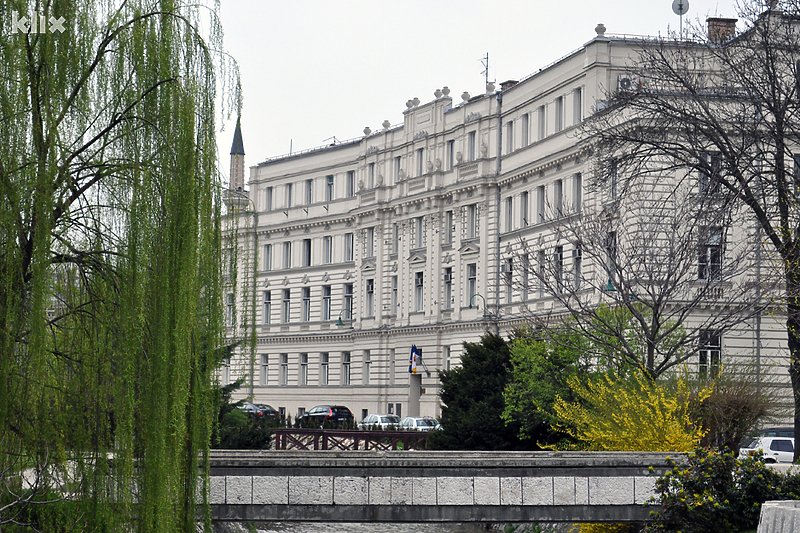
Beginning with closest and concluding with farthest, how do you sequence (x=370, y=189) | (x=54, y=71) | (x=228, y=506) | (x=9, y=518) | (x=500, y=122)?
(x=54, y=71)
(x=9, y=518)
(x=228, y=506)
(x=500, y=122)
(x=370, y=189)

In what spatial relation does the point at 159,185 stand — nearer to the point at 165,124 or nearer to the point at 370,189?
the point at 165,124

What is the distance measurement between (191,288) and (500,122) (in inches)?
1989

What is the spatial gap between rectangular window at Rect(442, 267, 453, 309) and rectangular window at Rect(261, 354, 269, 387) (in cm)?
2132

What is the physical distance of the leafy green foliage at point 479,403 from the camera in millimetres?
33844

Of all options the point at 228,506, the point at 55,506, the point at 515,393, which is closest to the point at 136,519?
the point at 55,506

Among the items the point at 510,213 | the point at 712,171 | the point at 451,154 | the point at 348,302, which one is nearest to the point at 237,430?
the point at 712,171

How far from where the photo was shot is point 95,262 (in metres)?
12.8

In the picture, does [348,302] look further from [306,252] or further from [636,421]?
[636,421]

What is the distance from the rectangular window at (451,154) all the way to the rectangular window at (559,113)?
36.4 feet

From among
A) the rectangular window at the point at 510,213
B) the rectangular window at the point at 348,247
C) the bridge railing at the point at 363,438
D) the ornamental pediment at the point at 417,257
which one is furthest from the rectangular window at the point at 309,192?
the bridge railing at the point at 363,438

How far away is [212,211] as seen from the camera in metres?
13.7

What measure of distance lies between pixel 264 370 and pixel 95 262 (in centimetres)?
7206

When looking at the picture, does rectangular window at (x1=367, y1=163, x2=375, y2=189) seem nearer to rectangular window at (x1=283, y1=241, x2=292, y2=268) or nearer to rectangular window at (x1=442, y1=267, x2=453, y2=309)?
rectangular window at (x1=442, y1=267, x2=453, y2=309)

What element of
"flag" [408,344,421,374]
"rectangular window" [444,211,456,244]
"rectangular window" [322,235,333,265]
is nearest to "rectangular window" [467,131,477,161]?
"rectangular window" [444,211,456,244]
